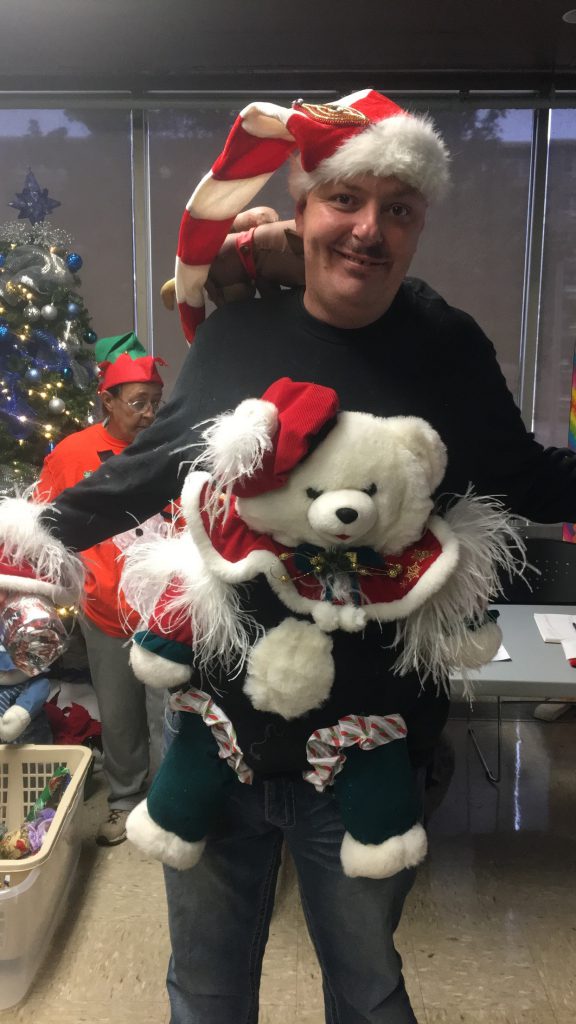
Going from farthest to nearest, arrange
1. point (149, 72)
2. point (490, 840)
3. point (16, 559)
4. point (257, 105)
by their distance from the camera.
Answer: point (149, 72)
point (490, 840)
point (16, 559)
point (257, 105)

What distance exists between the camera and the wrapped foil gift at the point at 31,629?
3.66 feet

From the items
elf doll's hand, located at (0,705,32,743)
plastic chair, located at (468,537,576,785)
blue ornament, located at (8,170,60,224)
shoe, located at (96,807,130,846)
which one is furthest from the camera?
blue ornament, located at (8,170,60,224)

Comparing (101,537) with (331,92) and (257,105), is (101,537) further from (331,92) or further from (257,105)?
(331,92)

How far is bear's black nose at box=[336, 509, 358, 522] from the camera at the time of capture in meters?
0.91

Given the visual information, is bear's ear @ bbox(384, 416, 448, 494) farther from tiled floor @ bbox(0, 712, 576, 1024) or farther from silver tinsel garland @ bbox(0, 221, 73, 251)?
silver tinsel garland @ bbox(0, 221, 73, 251)

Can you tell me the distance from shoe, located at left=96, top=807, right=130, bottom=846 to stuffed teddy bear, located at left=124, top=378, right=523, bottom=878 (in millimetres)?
1509

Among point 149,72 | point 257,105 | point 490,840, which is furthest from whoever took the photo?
point 149,72

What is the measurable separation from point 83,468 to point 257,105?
1698mm

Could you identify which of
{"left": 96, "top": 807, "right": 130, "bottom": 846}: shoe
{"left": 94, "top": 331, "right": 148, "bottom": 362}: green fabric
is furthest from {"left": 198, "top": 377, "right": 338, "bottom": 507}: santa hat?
{"left": 94, "top": 331, "right": 148, "bottom": 362}: green fabric

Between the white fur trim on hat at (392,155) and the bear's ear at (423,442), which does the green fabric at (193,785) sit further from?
the white fur trim on hat at (392,155)

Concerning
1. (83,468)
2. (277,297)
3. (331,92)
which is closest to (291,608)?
(277,297)

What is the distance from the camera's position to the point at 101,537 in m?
1.14

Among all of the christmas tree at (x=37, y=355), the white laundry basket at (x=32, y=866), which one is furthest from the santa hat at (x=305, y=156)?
the christmas tree at (x=37, y=355)

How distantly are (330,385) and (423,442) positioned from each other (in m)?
0.14
